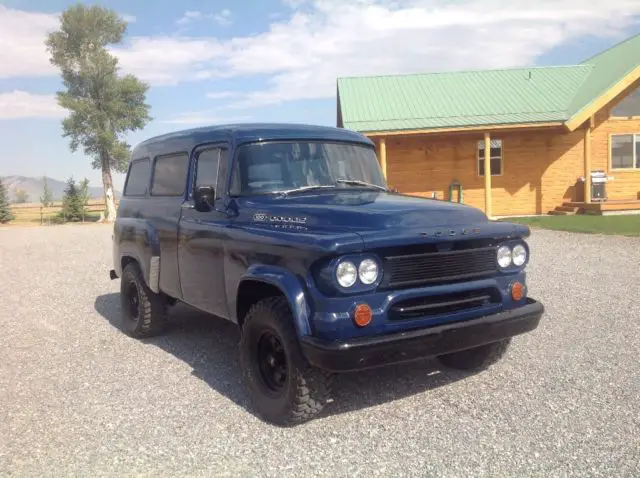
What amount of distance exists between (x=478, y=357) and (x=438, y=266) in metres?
1.37

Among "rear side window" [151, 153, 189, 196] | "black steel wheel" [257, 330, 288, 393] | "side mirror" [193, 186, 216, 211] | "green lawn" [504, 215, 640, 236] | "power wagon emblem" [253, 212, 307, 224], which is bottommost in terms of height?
"black steel wheel" [257, 330, 288, 393]

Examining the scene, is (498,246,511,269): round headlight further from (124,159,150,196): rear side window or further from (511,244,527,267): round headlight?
(124,159,150,196): rear side window

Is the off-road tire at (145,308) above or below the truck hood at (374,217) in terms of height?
below

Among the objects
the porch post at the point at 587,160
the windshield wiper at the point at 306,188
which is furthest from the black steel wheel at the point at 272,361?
the porch post at the point at 587,160

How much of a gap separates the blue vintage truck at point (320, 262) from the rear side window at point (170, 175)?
0.03 metres

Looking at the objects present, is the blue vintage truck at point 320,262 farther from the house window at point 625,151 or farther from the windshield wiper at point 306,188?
the house window at point 625,151

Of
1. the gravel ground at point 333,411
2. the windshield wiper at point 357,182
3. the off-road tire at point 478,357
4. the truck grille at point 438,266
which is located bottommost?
the gravel ground at point 333,411

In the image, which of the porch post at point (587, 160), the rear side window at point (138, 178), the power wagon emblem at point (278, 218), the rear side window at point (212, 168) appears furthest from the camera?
the porch post at point (587, 160)

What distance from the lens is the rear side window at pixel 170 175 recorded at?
551 cm

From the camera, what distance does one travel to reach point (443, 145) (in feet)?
66.2

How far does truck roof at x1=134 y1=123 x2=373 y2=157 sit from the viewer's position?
4.87 m

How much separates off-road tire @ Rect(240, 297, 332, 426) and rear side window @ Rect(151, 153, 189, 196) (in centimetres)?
192

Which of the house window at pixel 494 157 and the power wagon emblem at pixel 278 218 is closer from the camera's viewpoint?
the power wagon emblem at pixel 278 218

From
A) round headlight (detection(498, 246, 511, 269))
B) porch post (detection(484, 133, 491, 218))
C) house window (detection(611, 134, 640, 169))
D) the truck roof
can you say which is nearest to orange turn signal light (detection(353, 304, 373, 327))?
round headlight (detection(498, 246, 511, 269))
